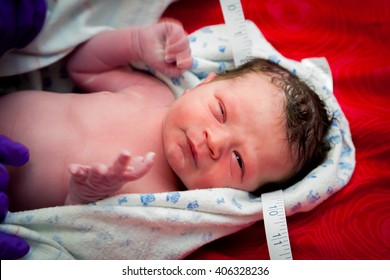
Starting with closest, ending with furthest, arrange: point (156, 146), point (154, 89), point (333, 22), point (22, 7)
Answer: point (22, 7) < point (156, 146) < point (154, 89) < point (333, 22)

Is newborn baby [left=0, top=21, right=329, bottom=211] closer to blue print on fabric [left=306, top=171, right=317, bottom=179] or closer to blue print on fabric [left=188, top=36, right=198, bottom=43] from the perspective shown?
blue print on fabric [left=306, top=171, right=317, bottom=179]

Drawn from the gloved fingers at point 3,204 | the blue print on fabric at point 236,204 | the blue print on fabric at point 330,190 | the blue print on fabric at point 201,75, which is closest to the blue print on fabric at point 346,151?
the blue print on fabric at point 330,190

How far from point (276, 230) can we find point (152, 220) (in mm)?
325

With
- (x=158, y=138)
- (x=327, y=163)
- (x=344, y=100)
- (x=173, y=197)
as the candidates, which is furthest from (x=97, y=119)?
(x=344, y=100)

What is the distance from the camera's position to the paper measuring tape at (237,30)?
146 centimetres

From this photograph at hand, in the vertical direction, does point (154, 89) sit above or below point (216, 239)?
above

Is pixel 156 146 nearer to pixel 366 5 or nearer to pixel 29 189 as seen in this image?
pixel 29 189

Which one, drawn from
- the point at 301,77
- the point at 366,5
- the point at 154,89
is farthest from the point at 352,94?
the point at 154,89

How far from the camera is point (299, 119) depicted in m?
1.21

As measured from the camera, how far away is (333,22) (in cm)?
156

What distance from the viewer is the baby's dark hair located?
3.96 ft

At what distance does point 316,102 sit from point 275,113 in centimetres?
16

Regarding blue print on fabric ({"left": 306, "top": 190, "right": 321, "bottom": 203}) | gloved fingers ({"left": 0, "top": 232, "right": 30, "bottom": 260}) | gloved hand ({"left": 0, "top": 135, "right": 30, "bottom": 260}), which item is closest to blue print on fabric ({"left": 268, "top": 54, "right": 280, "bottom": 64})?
blue print on fabric ({"left": 306, "top": 190, "right": 321, "bottom": 203})
